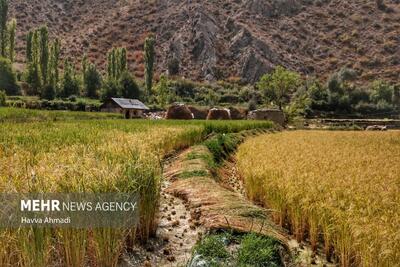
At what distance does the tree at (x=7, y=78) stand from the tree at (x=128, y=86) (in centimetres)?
1906

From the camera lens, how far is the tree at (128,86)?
259 feet

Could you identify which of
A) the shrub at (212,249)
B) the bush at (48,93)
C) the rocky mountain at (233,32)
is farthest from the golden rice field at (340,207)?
the rocky mountain at (233,32)

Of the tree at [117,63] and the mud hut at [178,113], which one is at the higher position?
the tree at [117,63]

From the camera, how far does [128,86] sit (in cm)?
7981

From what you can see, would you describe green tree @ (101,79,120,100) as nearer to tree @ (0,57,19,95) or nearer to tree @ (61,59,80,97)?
tree @ (61,59,80,97)

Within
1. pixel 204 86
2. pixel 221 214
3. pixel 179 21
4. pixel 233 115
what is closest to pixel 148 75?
pixel 204 86

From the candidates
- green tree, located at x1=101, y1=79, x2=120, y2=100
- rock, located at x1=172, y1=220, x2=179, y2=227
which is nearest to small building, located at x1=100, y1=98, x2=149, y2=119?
green tree, located at x1=101, y1=79, x2=120, y2=100

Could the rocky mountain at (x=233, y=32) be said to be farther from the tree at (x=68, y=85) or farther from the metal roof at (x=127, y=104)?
the metal roof at (x=127, y=104)

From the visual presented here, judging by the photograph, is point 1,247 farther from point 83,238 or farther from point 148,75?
point 148,75

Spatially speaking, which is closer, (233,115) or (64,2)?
(233,115)

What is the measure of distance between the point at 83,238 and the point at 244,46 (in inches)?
4352

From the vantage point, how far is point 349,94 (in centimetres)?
9188

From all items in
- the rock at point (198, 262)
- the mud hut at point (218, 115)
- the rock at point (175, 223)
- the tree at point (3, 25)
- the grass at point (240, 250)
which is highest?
the tree at point (3, 25)

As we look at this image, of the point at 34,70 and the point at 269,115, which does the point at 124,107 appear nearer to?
the point at 34,70
